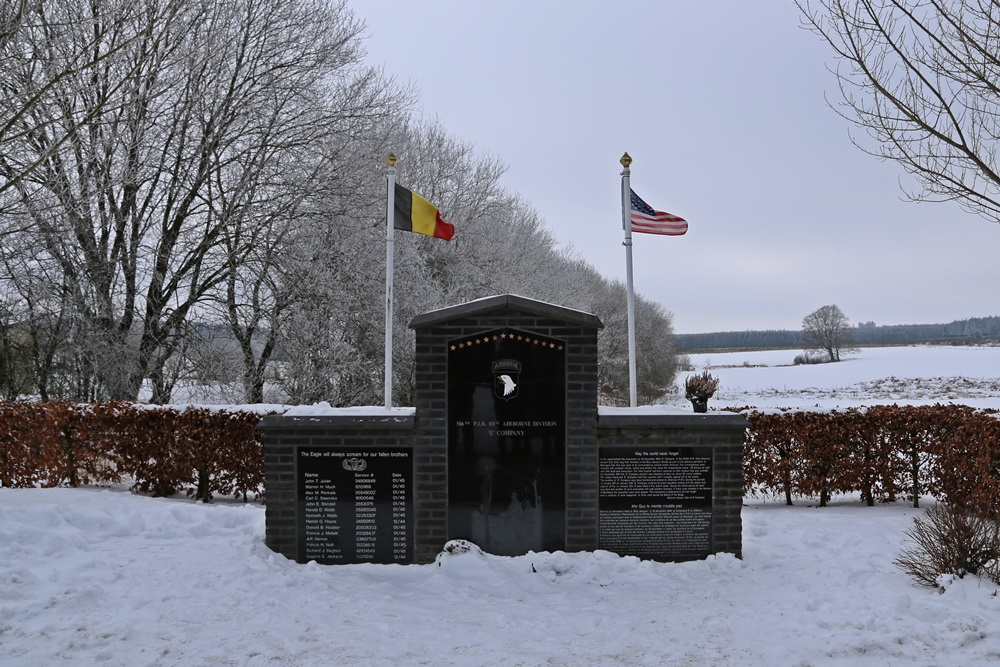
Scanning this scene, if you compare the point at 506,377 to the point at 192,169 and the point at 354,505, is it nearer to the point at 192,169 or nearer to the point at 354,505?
the point at 354,505

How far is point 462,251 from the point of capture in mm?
23344

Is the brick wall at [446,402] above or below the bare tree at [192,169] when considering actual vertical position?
below

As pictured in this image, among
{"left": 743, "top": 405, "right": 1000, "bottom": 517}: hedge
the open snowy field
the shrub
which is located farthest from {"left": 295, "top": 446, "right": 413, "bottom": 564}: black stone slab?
the open snowy field

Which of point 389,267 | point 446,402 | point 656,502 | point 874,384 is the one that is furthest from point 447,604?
point 874,384

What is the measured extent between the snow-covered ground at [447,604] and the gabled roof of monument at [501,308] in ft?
8.07

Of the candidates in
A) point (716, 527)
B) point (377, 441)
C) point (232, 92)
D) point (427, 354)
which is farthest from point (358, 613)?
point (232, 92)

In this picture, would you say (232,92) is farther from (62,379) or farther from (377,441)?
(377,441)

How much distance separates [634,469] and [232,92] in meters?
13.9

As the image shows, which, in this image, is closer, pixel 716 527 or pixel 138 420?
pixel 716 527

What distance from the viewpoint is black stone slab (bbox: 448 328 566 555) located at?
23.6ft

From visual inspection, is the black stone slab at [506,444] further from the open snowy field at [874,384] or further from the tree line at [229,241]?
the open snowy field at [874,384]

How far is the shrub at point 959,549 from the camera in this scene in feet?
19.8

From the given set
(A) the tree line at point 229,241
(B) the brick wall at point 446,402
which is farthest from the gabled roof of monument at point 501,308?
(A) the tree line at point 229,241

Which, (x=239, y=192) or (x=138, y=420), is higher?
(x=239, y=192)
